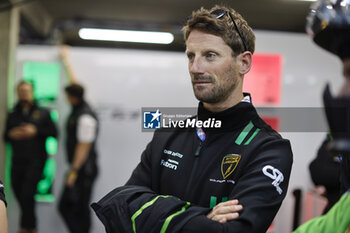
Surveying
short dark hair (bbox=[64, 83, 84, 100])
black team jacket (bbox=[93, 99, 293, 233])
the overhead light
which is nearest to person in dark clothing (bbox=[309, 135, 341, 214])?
black team jacket (bbox=[93, 99, 293, 233])

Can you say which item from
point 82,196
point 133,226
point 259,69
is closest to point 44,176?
point 82,196

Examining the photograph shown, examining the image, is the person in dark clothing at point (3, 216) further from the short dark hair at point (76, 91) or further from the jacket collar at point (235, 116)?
the short dark hair at point (76, 91)

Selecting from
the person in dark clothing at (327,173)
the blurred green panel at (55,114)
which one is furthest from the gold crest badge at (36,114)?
the person in dark clothing at (327,173)

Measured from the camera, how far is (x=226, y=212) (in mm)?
1158

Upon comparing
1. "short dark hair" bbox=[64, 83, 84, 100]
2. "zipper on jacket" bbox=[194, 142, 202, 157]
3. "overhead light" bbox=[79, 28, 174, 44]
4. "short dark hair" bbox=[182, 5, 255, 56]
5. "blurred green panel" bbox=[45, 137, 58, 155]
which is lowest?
"blurred green panel" bbox=[45, 137, 58, 155]

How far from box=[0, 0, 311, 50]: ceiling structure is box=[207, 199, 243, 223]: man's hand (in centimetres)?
488

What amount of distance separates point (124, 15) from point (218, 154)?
6.27 metres

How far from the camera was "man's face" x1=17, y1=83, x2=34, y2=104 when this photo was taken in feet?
Result: 13.2

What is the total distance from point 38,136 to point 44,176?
1.84 ft

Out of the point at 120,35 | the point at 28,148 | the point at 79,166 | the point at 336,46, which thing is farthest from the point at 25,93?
the point at 336,46

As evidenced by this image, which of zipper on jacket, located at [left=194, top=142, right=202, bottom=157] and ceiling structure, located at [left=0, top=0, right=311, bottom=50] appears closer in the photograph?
zipper on jacket, located at [left=194, top=142, right=202, bottom=157]

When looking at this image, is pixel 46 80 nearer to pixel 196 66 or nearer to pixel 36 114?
pixel 36 114

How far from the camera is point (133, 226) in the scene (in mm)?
1184

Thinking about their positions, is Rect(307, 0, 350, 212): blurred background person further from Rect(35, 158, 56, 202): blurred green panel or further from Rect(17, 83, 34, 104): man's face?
Rect(35, 158, 56, 202): blurred green panel
